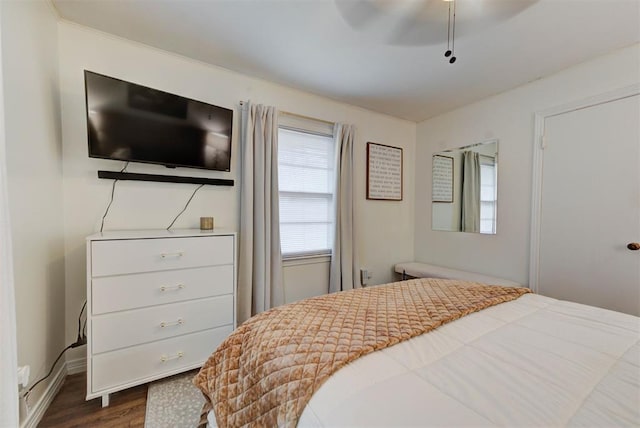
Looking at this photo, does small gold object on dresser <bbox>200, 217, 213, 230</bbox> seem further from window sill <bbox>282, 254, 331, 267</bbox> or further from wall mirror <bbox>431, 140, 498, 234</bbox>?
wall mirror <bbox>431, 140, 498, 234</bbox>

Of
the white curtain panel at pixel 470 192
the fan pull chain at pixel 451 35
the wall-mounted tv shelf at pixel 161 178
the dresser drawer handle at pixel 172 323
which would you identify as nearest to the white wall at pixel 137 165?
the wall-mounted tv shelf at pixel 161 178

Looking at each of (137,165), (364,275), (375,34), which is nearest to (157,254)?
(137,165)

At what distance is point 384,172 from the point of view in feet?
10.9

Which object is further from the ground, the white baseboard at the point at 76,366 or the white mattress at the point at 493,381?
the white mattress at the point at 493,381

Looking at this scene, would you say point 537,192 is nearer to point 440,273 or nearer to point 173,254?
point 440,273

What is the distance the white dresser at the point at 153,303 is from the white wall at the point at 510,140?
2564mm

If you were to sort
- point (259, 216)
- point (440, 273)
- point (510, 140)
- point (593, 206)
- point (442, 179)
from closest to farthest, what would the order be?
point (593, 206) < point (259, 216) < point (510, 140) < point (440, 273) < point (442, 179)

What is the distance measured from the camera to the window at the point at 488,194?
276 centimetres

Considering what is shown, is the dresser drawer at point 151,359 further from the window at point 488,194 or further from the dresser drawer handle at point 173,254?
the window at point 488,194

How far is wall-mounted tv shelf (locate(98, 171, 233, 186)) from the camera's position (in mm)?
1880

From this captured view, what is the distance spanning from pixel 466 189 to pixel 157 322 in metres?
3.18

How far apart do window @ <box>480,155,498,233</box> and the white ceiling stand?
785 mm

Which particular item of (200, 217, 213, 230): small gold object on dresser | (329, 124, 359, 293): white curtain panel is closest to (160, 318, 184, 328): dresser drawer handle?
(200, 217, 213, 230): small gold object on dresser

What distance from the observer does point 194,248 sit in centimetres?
173
